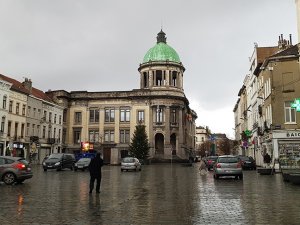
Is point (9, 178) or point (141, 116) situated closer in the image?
point (9, 178)

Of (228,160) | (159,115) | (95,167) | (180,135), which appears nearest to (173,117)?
(159,115)

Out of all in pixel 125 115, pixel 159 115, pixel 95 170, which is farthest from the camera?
pixel 125 115

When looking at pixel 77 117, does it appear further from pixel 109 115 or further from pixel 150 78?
pixel 150 78

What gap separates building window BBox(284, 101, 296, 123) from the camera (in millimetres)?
37531

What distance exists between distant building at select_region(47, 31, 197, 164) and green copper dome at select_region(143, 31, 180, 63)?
0.26m

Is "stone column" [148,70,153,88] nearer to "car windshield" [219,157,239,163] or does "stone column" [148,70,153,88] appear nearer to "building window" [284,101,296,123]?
"building window" [284,101,296,123]

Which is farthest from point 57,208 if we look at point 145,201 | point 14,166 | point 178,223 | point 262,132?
point 262,132

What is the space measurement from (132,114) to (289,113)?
141ft

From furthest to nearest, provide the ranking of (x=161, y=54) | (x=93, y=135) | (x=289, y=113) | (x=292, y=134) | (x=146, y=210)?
1. (x=161, y=54)
2. (x=93, y=135)
3. (x=289, y=113)
4. (x=292, y=134)
5. (x=146, y=210)

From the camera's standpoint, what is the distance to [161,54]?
82438 millimetres

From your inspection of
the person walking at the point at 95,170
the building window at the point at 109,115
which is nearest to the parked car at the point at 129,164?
the person walking at the point at 95,170

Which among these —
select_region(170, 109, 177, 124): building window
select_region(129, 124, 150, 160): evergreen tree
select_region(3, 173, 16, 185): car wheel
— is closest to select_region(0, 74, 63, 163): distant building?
select_region(129, 124, 150, 160): evergreen tree

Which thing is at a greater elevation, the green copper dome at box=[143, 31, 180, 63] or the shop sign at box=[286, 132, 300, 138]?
the green copper dome at box=[143, 31, 180, 63]

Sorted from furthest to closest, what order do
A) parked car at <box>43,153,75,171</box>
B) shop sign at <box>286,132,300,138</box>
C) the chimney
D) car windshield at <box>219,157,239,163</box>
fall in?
1. the chimney
2. parked car at <box>43,153,75,171</box>
3. shop sign at <box>286,132,300,138</box>
4. car windshield at <box>219,157,239,163</box>
